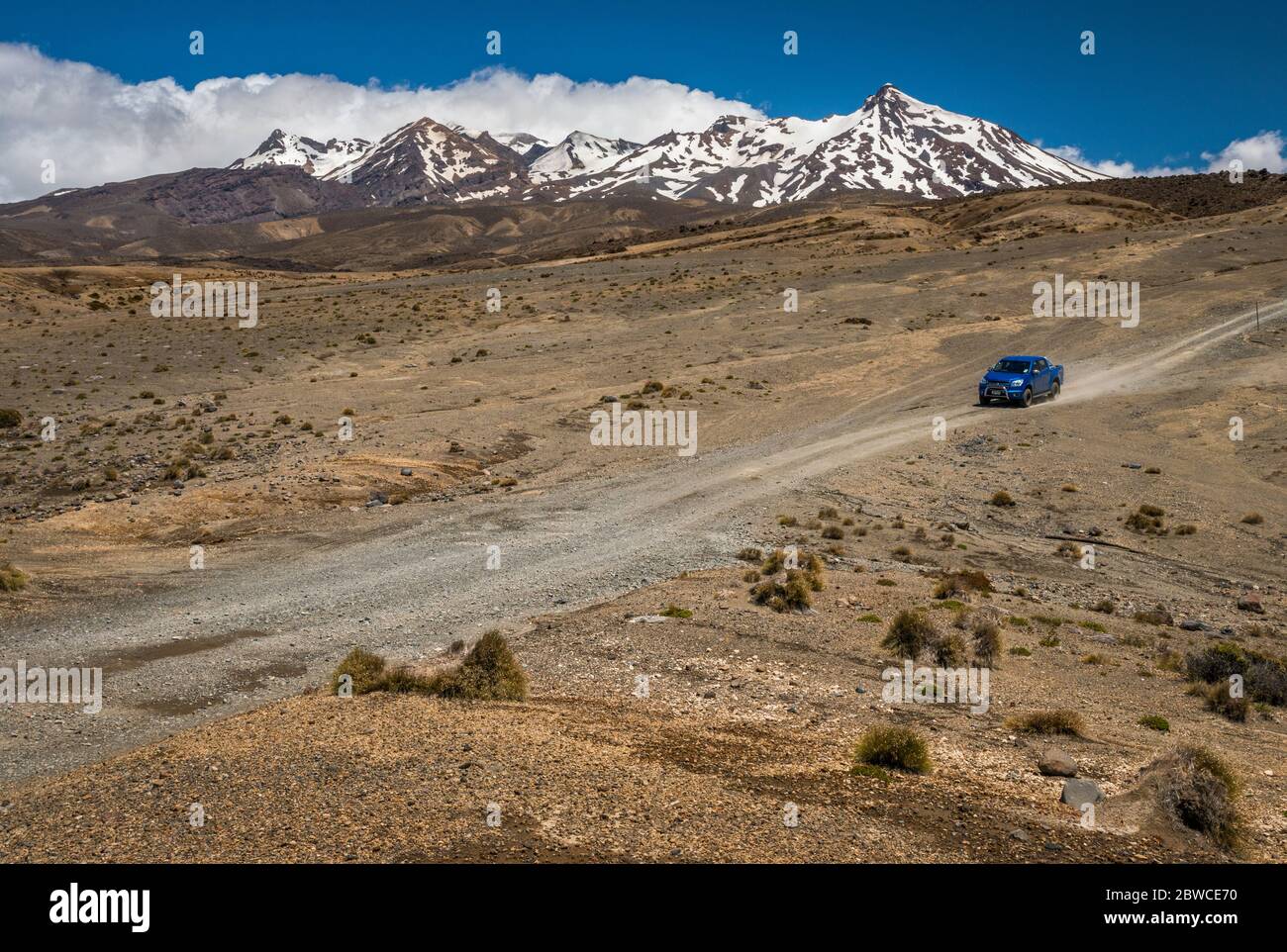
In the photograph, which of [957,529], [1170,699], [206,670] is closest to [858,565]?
[957,529]

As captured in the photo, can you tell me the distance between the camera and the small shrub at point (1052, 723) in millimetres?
11766

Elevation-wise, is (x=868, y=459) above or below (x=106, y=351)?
below

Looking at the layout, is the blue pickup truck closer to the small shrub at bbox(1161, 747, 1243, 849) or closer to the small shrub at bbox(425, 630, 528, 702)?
the small shrub at bbox(425, 630, 528, 702)

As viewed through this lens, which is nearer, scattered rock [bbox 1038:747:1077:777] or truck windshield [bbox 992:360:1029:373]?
scattered rock [bbox 1038:747:1077:777]

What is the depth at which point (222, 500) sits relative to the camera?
2506 cm

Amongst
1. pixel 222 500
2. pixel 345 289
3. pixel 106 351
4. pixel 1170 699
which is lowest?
pixel 1170 699

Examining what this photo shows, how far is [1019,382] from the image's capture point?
39.8 m

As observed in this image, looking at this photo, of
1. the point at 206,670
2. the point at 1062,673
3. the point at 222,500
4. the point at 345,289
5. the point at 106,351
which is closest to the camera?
the point at 206,670

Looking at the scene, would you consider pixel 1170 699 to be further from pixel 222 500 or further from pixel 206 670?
pixel 222 500

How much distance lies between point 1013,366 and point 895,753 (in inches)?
1383

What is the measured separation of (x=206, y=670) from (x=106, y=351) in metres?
46.6

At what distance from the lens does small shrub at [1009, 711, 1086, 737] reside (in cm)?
1177

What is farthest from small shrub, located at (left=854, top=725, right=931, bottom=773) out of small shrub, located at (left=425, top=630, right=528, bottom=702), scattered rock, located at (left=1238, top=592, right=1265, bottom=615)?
scattered rock, located at (left=1238, top=592, right=1265, bottom=615)
